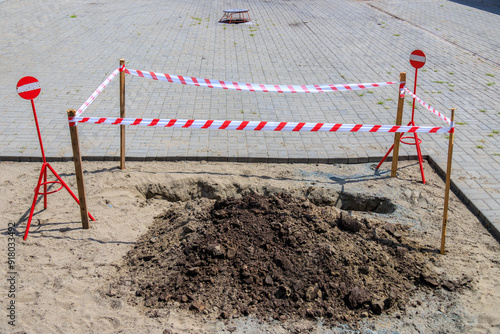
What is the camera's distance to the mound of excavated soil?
4367 millimetres

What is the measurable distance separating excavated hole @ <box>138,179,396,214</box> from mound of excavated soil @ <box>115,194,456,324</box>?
2.23ft

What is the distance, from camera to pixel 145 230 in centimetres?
557

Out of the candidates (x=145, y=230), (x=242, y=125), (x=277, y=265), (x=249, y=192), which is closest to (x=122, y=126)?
(x=145, y=230)

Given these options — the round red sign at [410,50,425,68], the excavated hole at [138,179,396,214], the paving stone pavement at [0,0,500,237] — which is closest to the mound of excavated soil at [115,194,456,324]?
the excavated hole at [138,179,396,214]

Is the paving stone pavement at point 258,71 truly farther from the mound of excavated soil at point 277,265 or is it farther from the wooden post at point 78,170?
the wooden post at point 78,170

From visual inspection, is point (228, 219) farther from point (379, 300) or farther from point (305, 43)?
point (305, 43)

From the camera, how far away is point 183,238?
5.16 metres

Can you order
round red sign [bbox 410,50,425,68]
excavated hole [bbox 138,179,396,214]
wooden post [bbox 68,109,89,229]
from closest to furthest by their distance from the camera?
wooden post [bbox 68,109,89,229] → excavated hole [bbox 138,179,396,214] → round red sign [bbox 410,50,425,68]

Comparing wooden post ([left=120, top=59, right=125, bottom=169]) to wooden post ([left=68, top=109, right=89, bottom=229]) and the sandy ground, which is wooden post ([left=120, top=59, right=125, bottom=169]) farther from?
wooden post ([left=68, top=109, right=89, bottom=229])

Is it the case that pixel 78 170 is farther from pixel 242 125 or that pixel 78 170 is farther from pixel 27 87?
pixel 242 125

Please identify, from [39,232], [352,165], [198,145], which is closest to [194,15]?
[198,145]

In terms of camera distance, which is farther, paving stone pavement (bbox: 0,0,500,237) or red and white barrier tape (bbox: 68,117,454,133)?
paving stone pavement (bbox: 0,0,500,237)

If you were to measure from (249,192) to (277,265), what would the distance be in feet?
5.89

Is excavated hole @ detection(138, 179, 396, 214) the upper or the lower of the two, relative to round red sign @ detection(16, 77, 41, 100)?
lower
